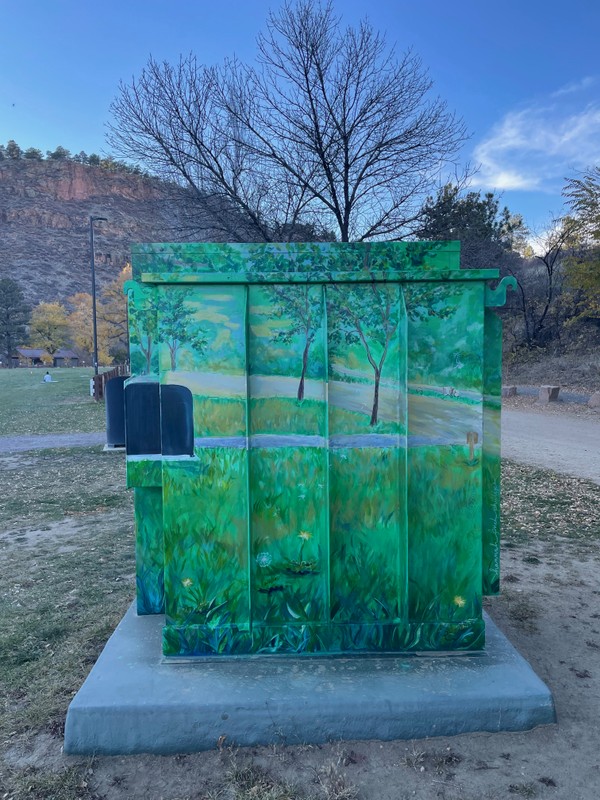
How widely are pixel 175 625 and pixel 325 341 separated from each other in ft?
5.01

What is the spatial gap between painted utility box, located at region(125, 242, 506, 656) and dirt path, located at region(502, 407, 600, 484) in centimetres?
664

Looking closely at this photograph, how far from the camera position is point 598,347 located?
1079 inches

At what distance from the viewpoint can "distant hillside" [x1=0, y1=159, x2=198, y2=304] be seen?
90812 mm

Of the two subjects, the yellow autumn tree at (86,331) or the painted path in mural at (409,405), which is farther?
the yellow autumn tree at (86,331)

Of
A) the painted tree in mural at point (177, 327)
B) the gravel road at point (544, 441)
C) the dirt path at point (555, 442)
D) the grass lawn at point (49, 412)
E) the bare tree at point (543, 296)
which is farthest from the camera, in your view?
the bare tree at point (543, 296)

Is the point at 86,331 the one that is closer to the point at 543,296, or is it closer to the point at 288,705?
the point at 543,296

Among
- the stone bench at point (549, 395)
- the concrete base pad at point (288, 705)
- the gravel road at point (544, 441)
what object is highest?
the concrete base pad at point (288, 705)

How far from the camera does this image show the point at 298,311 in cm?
268

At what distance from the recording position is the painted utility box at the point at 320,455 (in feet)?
8.73

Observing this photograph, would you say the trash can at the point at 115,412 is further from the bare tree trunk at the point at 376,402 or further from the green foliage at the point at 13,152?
the green foliage at the point at 13,152

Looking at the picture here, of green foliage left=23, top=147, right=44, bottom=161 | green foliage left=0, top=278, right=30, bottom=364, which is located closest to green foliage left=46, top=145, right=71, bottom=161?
green foliage left=23, top=147, right=44, bottom=161

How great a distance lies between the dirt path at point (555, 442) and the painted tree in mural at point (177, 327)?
→ 24.6 ft

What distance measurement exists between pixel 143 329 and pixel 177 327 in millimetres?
476

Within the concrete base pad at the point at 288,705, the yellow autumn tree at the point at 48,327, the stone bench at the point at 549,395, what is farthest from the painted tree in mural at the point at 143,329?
the yellow autumn tree at the point at 48,327
